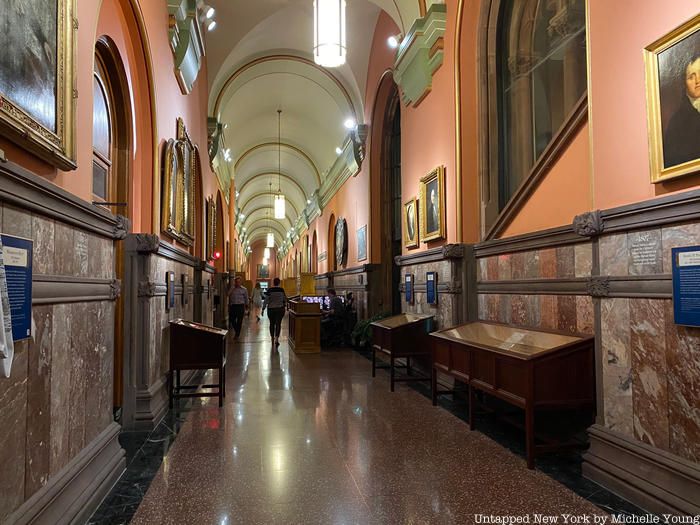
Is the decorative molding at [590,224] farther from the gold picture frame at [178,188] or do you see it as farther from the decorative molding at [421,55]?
the gold picture frame at [178,188]

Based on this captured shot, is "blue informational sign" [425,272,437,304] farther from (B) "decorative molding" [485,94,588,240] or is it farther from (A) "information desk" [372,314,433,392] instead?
(B) "decorative molding" [485,94,588,240]

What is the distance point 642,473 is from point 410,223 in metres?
4.99

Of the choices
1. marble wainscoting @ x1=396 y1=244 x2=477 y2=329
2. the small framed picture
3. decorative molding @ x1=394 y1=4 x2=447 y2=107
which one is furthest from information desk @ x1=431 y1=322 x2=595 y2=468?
the small framed picture

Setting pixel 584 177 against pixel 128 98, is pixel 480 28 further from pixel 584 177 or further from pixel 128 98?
pixel 128 98

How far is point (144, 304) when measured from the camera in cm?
462

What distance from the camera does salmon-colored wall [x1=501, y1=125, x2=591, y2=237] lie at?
404 cm

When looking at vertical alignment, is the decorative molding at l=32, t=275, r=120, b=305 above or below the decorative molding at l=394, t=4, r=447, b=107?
below

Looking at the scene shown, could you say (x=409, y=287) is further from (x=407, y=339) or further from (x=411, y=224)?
(x=407, y=339)

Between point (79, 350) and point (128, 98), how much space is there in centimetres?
286

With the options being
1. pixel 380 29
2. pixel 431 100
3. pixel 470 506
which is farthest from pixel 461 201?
pixel 380 29

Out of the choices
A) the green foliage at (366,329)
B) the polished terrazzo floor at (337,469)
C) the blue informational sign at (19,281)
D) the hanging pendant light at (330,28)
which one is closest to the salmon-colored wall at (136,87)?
the blue informational sign at (19,281)

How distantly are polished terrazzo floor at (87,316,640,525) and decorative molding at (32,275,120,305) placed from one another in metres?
1.31

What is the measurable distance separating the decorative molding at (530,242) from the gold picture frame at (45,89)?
3564 mm

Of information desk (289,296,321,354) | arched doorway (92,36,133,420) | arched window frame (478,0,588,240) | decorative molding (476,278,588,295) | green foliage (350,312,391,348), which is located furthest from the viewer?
information desk (289,296,321,354)
